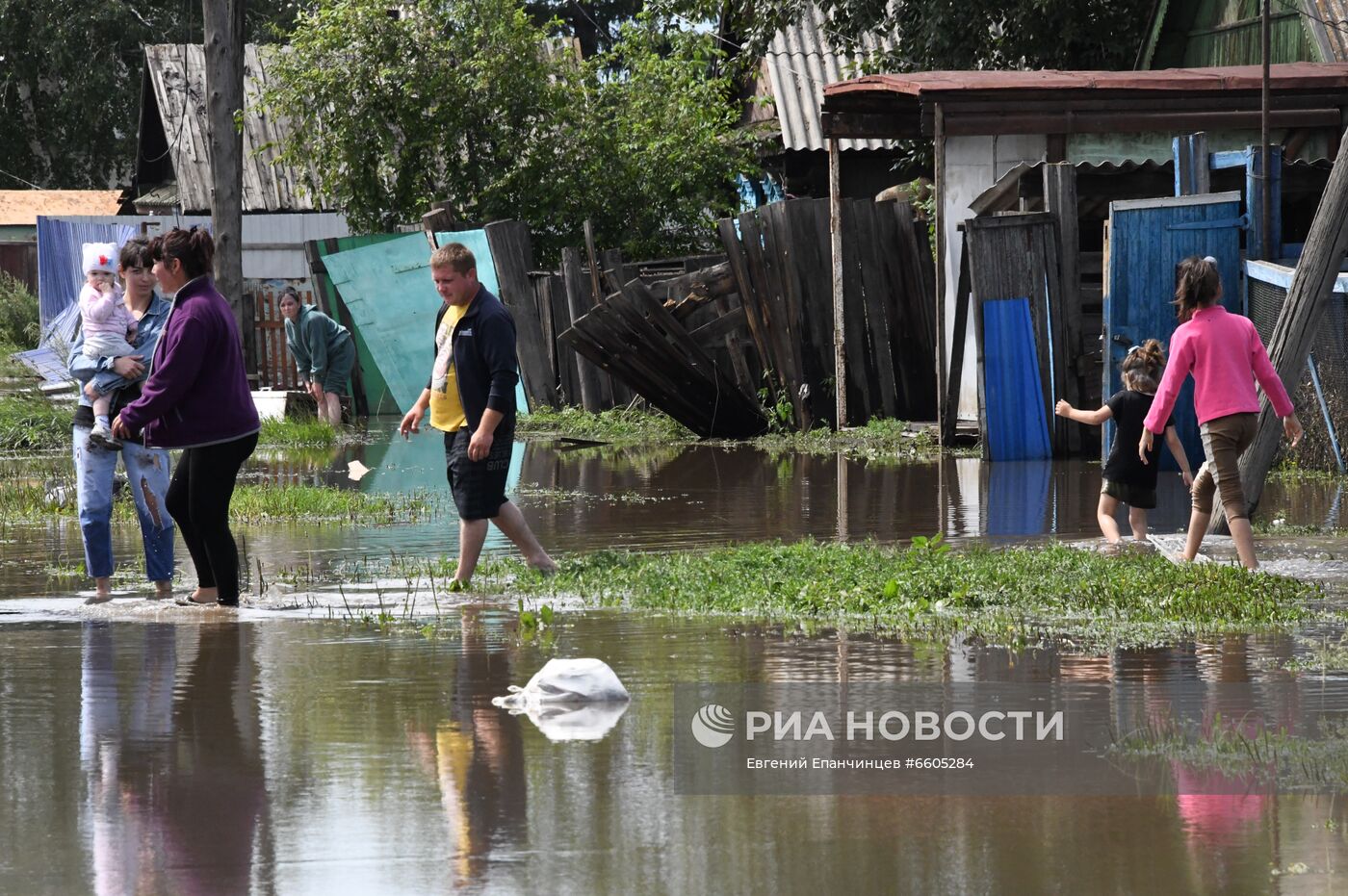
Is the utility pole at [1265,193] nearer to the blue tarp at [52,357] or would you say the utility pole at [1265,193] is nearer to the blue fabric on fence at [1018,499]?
the blue fabric on fence at [1018,499]

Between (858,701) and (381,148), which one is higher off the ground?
(381,148)

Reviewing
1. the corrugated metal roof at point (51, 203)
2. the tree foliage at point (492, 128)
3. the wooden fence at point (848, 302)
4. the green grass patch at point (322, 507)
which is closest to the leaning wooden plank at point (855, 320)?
the wooden fence at point (848, 302)

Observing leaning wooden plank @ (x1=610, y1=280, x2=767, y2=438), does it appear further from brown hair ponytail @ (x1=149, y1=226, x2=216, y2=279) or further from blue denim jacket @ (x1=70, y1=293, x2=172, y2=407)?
brown hair ponytail @ (x1=149, y1=226, x2=216, y2=279)

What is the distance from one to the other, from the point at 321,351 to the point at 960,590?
12.9 metres

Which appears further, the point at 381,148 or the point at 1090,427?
the point at 381,148

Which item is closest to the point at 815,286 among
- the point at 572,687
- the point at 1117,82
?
the point at 1117,82

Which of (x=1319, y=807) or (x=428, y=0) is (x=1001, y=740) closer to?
(x=1319, y=807)

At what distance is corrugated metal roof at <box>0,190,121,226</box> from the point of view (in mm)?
36750

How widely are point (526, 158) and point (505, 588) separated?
15.0 m

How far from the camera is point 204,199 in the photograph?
100 ft

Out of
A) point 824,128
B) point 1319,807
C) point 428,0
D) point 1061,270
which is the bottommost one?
point 1319,807

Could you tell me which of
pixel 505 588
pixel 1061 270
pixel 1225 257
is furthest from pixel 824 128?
pixel 505 588

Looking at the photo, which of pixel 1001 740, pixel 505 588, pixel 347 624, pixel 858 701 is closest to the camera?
pixel 1001 740

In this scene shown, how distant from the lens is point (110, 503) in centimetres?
860
